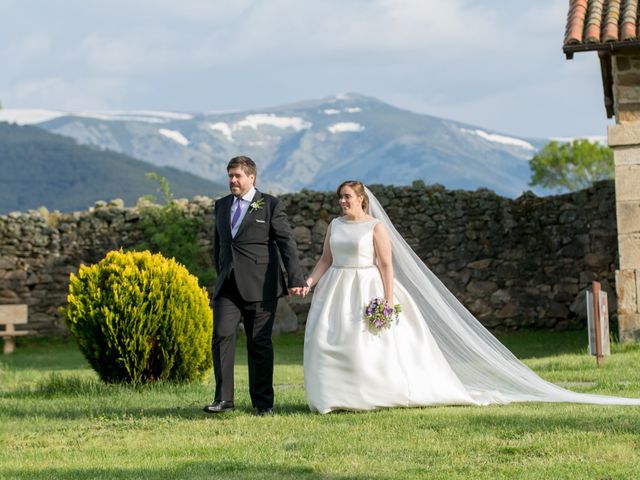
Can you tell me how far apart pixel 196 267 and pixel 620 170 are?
9.71 m

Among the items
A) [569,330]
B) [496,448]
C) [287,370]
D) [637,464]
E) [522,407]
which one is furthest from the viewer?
[569,330]

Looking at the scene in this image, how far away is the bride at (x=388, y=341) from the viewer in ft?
29.1

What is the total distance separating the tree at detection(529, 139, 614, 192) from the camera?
263ft

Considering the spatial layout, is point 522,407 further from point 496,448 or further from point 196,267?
point 196,267

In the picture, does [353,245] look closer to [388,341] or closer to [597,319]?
[388,341]

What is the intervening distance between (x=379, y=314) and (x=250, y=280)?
1.08 meters

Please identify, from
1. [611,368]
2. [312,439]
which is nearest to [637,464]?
[312,439]

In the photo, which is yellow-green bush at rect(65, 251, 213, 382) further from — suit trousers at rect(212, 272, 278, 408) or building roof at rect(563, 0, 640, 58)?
building roof at rect(563, 0, 640, 58)

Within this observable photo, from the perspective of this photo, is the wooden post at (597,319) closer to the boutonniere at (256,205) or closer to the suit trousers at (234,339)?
the suit trousers at (234,339)

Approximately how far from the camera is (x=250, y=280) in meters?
8.98

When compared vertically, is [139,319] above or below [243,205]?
below

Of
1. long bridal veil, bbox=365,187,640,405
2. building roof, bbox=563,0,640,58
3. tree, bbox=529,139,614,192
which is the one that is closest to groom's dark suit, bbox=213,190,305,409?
long bridal veil, bbox=365,187,640,405

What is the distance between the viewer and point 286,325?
71.0 ft

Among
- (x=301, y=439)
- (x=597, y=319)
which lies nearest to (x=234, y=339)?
(x=301, y=439)
